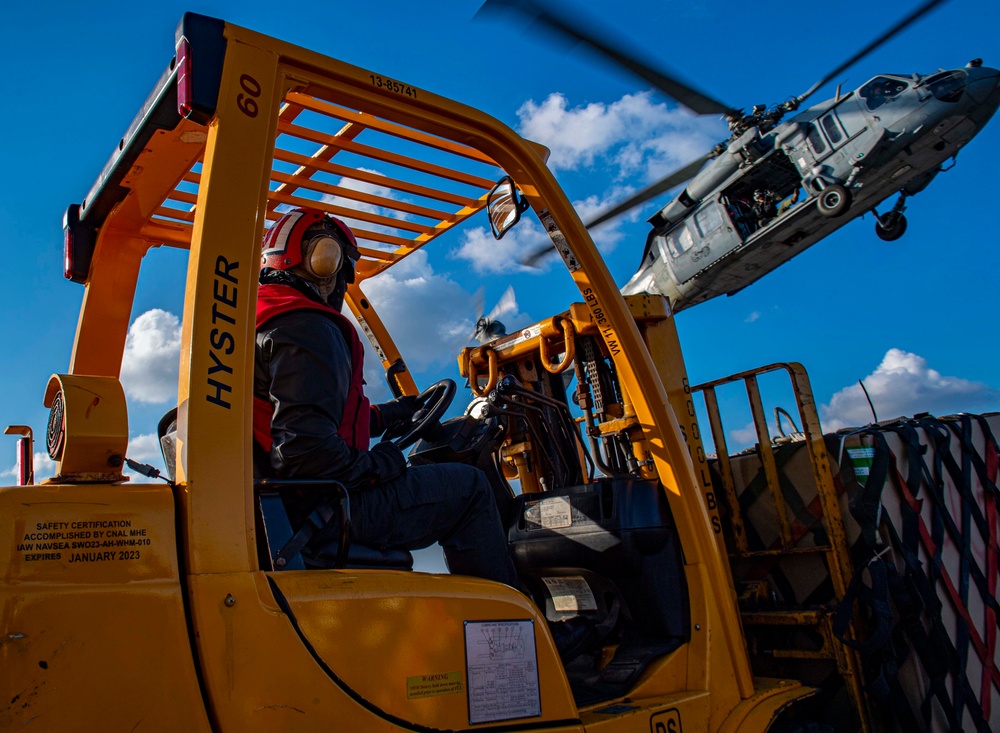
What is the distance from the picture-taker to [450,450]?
3686 millimetres

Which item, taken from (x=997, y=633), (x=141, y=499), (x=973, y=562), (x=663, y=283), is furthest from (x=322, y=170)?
(x=663, y=283)

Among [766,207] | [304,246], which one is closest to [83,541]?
[304,246]

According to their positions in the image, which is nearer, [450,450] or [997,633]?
[450,450]

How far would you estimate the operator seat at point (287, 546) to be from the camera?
2191mm

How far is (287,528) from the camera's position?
2.31 metres

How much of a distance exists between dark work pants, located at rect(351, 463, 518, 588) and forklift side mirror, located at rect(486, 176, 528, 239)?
0.99 m

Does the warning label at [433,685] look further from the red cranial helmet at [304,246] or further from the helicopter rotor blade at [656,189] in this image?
the helicopter rotor blade at [656,189]

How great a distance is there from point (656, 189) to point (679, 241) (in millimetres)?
1456

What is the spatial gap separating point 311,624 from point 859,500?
2.77 metres

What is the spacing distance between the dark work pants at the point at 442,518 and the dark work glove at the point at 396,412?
755mm

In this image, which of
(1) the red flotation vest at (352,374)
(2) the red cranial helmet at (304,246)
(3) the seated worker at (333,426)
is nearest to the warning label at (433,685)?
(3) the seated worker at (333,426)

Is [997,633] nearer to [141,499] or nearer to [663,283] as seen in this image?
[141,499]

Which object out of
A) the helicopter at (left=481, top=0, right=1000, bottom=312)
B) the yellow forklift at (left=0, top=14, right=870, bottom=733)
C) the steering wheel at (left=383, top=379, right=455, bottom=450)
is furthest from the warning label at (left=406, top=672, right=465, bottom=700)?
the helicopter at (left=481, top=0, right=1000, bottom=312)

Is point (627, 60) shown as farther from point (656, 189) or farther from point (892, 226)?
point (892, 226)
